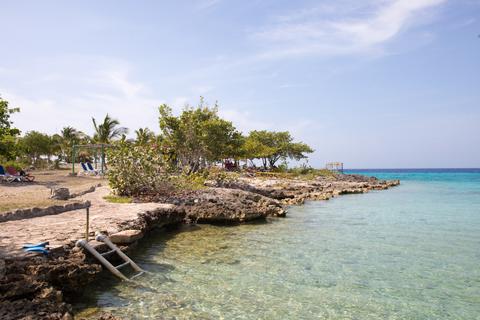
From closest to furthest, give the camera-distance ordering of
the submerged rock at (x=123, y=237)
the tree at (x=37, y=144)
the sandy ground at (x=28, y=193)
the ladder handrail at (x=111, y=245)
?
1. the ladder handrail at (x=111, y=245)
2. the submerged rock at (x=123, y=237)
3. the sandy ground at (x=28, y=193)
4. the tree at (x=37, y=144)

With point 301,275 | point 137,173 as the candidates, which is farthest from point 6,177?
point 301,275

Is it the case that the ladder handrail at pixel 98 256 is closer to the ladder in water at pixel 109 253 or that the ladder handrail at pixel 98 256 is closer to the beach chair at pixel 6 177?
the ladder in water at pixel 109 253

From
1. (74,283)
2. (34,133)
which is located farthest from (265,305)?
(34,133)

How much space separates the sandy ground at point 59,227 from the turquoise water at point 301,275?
1.26 meters

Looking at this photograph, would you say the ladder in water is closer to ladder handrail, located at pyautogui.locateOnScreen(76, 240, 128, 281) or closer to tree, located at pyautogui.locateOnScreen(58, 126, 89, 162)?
ladder handrail, located at pyautogui.locateOnScreen(76, 240, 128, 281)

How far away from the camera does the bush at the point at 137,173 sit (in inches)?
738

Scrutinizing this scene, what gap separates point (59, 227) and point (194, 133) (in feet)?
85.8

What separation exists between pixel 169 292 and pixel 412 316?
4.72 metres

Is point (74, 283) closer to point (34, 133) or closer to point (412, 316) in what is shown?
point (412, 316)

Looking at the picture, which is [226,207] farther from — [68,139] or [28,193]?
[68,139]

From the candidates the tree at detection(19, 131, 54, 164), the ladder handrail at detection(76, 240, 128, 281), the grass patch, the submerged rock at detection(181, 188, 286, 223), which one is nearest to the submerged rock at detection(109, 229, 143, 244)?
the ladder handrail at detection(76, 240, 128, 281)

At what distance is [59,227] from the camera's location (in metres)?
9.65

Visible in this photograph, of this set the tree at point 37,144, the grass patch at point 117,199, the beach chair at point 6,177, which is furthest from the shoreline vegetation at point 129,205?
the tree at point 37,144

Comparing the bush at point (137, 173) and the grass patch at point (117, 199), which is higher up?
the bush at point (137, 173)
